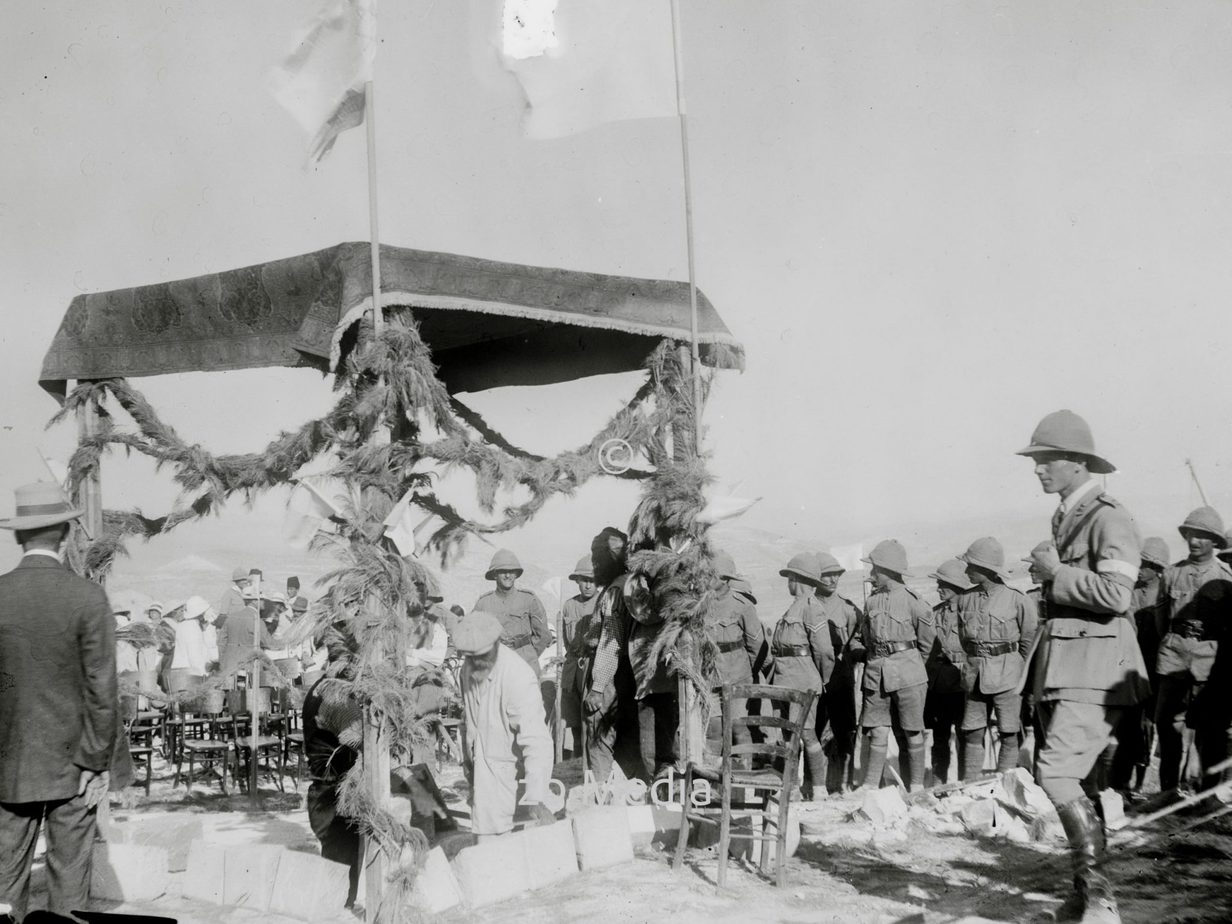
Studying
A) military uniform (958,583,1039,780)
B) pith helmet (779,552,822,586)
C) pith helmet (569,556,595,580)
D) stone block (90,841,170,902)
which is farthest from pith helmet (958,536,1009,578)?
stone block (90,841,170,902)

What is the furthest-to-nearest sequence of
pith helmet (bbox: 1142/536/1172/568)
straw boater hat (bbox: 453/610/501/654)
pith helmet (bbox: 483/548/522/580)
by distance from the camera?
pith helmet (bbox: 483/548/522/580)
pith helmet (bbox: 1142/536/1172/568)
straw boater hat (bbox: 453/610/501/654)

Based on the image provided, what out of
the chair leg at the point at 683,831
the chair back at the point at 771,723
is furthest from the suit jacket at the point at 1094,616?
the chair leg at the point at 683,831

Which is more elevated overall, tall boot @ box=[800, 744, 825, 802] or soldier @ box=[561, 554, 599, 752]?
soldier @ box=[561, 554, 599, 752]

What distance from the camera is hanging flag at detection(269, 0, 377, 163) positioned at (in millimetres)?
6031

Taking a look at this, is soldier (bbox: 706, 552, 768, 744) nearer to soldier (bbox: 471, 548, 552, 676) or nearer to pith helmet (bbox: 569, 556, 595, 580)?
pith helmet (bbox: 569, 556, 595, 580)

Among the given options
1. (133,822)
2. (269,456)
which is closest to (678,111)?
(269,456)

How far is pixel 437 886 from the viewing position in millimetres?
5891

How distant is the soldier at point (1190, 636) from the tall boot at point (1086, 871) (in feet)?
13.9

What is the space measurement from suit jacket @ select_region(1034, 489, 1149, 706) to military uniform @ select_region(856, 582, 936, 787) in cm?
391

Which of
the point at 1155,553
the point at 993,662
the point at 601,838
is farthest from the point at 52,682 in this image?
the point at 1155,553

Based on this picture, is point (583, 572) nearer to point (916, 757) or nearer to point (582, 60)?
point (916, 757)

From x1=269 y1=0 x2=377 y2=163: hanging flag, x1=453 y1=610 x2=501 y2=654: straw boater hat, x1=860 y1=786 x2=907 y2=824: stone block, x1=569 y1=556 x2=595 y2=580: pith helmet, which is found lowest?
x1=860 y1=786 x2=907 y2=824: stone block

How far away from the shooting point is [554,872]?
650cm

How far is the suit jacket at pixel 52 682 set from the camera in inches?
191
